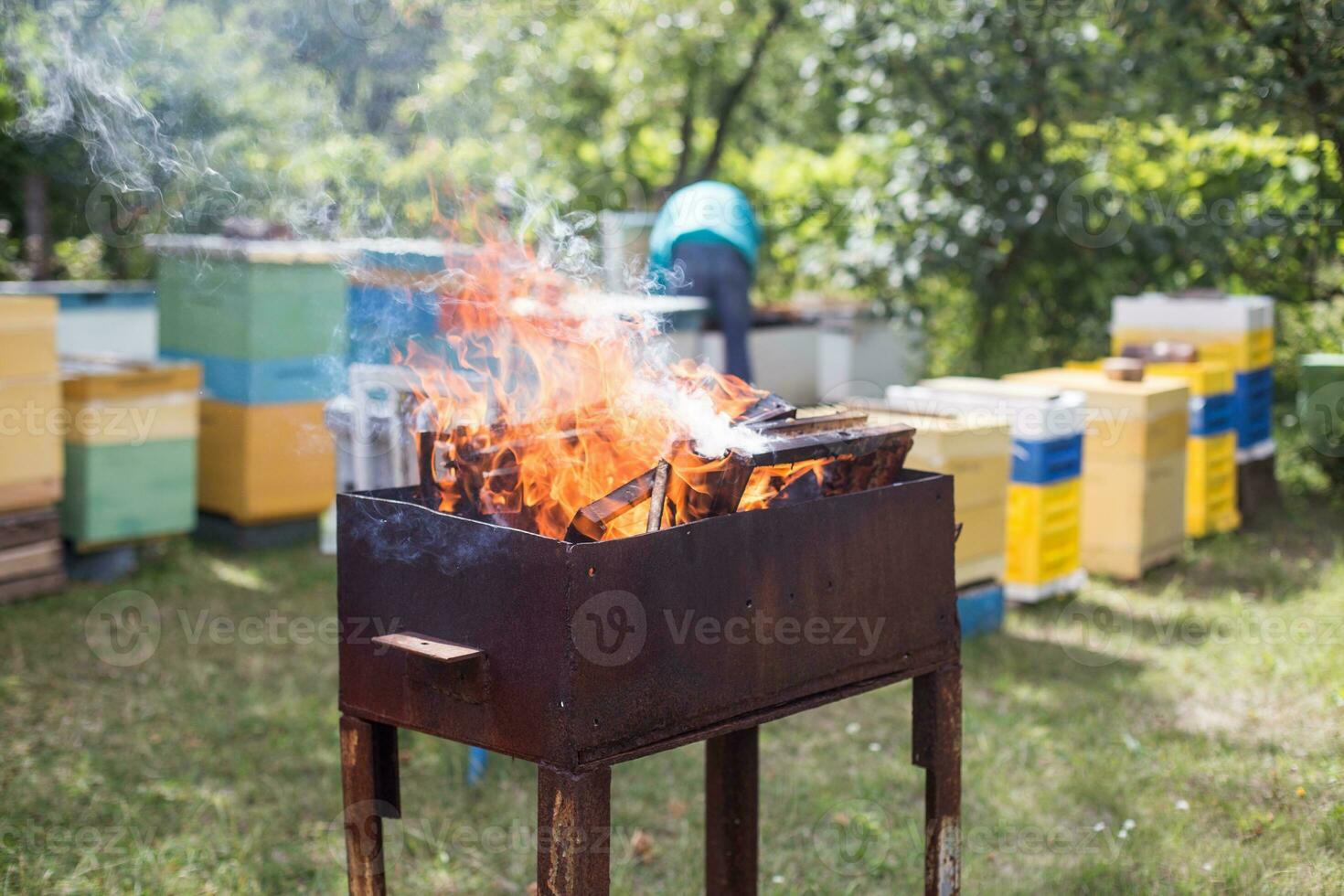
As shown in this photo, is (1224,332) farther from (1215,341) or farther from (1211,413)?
(1211,413)

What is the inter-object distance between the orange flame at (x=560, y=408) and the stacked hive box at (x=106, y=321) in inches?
181

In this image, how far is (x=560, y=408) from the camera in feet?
8.18

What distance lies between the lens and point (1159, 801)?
3.49 meters

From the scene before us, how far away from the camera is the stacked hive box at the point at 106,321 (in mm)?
6586

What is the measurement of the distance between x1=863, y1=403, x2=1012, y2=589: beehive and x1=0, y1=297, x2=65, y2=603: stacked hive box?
3.37 meters

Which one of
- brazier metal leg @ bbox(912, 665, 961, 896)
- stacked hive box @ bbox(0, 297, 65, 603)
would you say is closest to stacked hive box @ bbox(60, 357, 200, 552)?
stacked hive box @ bbox(0, 297, 65, 603)

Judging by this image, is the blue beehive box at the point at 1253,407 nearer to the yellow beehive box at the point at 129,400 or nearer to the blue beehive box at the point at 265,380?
the blue beehive box at the point at 265,380

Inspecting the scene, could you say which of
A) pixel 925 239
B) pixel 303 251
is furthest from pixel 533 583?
pixel 925 239

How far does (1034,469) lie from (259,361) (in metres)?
3.71

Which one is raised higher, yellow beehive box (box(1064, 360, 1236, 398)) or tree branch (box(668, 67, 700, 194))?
tree branch (box(668, 67, 700, 194))

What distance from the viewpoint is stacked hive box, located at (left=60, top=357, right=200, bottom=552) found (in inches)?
221

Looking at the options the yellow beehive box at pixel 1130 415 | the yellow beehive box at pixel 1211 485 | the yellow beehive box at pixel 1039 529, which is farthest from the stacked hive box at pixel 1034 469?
the yellow beehive box at pixel 1211 485

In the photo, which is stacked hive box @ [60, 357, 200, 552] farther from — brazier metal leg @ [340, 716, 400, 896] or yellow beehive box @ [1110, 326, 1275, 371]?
yellow beehive box @ [1110, 326, 1275, 371]

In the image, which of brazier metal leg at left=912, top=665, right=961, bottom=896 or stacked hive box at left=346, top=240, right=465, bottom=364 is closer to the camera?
brazier metal leg at left=912, top=665, right=961, bottom=896
